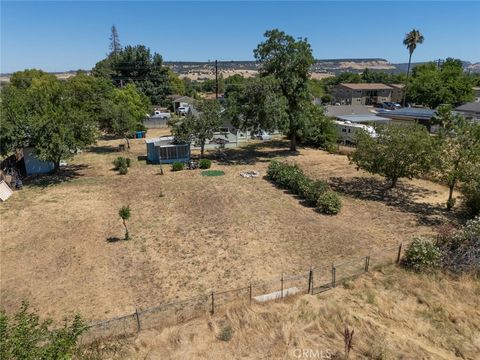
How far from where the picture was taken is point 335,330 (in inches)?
442

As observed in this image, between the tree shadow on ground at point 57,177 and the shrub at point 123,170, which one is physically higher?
the shrub at point 123,170

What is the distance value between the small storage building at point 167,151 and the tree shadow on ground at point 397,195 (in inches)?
574

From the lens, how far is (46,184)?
90.5 feet

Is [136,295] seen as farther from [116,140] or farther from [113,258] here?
[116,140]

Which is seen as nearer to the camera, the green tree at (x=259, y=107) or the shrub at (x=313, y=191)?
the shrub at (x=313, y=191)

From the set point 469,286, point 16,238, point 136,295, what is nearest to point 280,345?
point 136,295

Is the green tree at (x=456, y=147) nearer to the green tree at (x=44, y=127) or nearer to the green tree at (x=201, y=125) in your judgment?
the green tree at (x=201, y=125)

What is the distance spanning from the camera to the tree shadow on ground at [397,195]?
2091cm

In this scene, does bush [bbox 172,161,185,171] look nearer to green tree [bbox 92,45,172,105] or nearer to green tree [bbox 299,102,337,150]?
green tree [bbox 299,102,337,150]

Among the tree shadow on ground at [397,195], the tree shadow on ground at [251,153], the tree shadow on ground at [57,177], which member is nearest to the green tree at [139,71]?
the tree shadow on ground at [251,153]

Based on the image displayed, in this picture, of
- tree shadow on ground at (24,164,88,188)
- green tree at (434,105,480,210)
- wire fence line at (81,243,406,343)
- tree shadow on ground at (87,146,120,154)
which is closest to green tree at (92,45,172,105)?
tree shadow on ground at (87,146,120,154)

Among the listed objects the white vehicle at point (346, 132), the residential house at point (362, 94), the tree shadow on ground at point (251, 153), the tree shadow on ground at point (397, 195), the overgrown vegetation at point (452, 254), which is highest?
the residential house at point (362, 94)

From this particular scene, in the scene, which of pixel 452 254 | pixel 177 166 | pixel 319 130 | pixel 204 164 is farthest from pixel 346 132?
pixel 452 254

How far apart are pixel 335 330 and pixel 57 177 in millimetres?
26663
